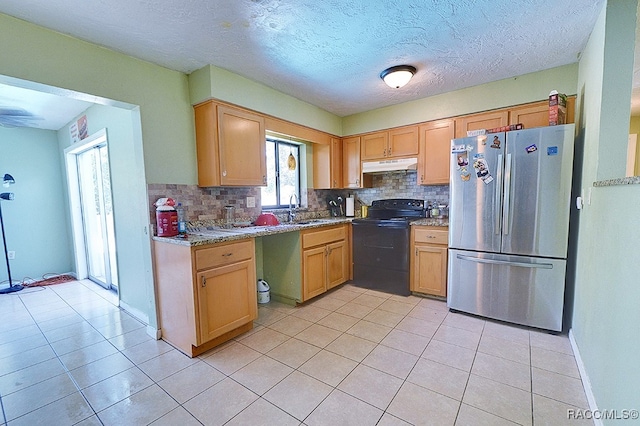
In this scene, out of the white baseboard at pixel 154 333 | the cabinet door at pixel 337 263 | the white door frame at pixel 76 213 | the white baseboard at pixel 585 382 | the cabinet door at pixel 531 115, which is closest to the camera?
the white baseboard at pixel 585 382

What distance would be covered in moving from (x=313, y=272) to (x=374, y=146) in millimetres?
1905

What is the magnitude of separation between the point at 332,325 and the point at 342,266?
1.05 m

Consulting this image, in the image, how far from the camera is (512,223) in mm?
2373

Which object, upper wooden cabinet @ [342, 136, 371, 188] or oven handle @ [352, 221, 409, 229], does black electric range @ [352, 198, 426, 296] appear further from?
upper wooden cabinet @ [342, 136, 371, 188]

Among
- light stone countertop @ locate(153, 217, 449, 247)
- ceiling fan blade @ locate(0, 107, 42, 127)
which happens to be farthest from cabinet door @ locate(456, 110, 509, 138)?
ceiling fan blade @ locate(0, 107, 42, 127)

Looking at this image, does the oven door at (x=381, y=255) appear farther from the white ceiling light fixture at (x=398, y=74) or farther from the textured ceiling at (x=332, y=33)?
the textured ceiling at (x=332, y=33)

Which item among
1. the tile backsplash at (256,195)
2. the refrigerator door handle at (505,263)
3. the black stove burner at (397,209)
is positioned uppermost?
the tile backsplash at (256,195)

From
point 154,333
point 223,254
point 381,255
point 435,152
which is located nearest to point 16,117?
point 154,333

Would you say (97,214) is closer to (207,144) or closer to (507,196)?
(207,144)

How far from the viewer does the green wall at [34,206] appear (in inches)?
147

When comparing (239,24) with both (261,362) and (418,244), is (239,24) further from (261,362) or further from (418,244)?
(418,244)

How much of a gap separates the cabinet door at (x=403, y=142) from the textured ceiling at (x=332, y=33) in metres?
0.77

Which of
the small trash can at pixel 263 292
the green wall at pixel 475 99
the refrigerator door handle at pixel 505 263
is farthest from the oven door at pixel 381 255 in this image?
the green wall at pixel 475 99

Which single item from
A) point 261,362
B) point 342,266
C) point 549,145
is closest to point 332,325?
point 261,362
